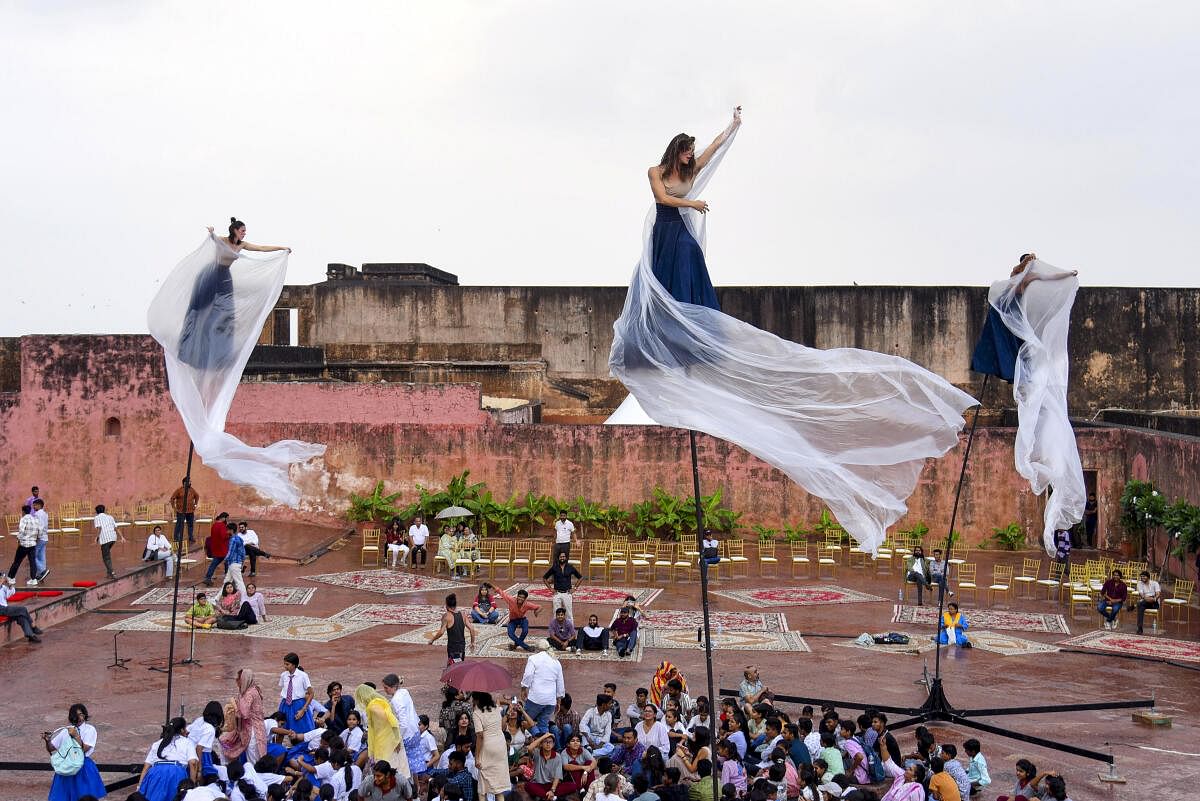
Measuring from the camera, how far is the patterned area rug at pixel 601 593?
18516 millimetres

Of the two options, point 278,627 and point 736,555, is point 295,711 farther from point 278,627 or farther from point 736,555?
point 736,555

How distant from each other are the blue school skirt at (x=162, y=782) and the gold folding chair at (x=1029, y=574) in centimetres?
1371

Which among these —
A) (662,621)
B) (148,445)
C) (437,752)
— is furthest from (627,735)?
(148,445)

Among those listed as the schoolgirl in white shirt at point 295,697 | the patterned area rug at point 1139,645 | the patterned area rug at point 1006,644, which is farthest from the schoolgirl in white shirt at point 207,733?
the patterned area rug at point 1139,645

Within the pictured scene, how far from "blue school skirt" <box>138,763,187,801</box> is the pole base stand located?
905 cm

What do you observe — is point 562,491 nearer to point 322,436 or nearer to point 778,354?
point 322,436

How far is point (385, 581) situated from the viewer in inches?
780

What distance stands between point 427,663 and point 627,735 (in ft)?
16.3

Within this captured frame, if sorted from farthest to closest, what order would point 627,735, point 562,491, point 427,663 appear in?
point 562,491
point 427,663
point 627,735

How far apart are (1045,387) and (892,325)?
23.9 meters

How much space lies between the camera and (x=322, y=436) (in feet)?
80.0

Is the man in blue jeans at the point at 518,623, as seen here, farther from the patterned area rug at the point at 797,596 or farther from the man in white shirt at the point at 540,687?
the patterned area rug at the point at 797,596

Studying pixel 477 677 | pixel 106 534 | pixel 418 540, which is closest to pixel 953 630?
pixel 477 677

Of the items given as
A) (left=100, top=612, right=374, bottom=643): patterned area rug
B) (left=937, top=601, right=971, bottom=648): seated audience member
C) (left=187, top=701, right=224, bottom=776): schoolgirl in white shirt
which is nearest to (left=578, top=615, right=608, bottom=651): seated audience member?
(left=100, top=612, right=374, bottom=643): patterned area rug
